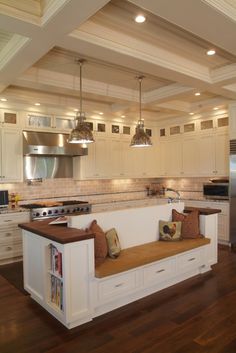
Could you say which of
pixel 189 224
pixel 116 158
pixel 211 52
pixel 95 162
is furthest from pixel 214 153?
pixel 211 52

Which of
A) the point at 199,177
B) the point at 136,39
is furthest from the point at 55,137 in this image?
the point at 199,177

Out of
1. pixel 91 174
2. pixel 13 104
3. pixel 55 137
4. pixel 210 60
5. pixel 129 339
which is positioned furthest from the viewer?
pixel 91 174

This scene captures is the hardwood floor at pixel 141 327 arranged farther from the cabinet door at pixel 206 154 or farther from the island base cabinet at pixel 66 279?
the cabinet door at pixel 206 154

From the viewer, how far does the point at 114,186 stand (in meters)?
6.99

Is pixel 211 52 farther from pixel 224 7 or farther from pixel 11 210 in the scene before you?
pixel 11 210

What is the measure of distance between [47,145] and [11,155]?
68cm

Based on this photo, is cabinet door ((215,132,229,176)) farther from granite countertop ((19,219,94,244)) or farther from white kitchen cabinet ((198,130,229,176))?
granite countertop ((19,219,94,244))

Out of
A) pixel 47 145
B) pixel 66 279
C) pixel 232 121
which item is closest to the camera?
pixel 66 279

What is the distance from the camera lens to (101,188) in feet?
22.2

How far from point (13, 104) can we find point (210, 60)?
3.43m

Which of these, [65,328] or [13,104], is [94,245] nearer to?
[65,328]

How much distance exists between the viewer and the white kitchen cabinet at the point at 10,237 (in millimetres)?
4734

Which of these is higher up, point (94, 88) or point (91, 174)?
point (94, 88)

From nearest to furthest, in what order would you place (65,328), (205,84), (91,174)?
1. (65,328)
2. (205,84)
3. (91,174)
